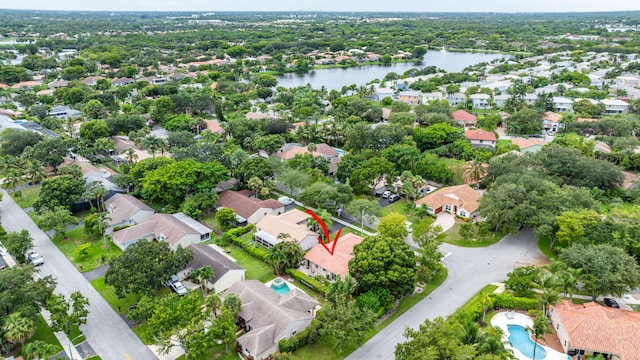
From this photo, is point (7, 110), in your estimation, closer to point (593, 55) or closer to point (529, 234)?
point (529, 234)

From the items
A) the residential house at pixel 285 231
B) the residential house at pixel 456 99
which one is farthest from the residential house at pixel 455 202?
the residential house at pixel 456 99

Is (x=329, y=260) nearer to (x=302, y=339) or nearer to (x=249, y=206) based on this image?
(x=302, y=339)

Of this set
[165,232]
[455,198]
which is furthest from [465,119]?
[165,232]

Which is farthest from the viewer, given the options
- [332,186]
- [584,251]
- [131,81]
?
[131,81]

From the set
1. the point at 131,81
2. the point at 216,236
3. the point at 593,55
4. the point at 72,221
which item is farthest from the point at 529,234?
the point at 593,55

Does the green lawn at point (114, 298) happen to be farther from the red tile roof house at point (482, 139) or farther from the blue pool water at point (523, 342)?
the red tile roof house at point (482, 139)

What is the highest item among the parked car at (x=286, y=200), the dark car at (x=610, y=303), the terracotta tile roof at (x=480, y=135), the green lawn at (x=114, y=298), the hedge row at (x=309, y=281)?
the terracotta tile roof at (x=480, y=135)

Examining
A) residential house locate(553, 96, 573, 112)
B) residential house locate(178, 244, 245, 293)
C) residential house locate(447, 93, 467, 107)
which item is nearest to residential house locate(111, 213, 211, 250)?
residential house locate(178, 244, 245, 293)
